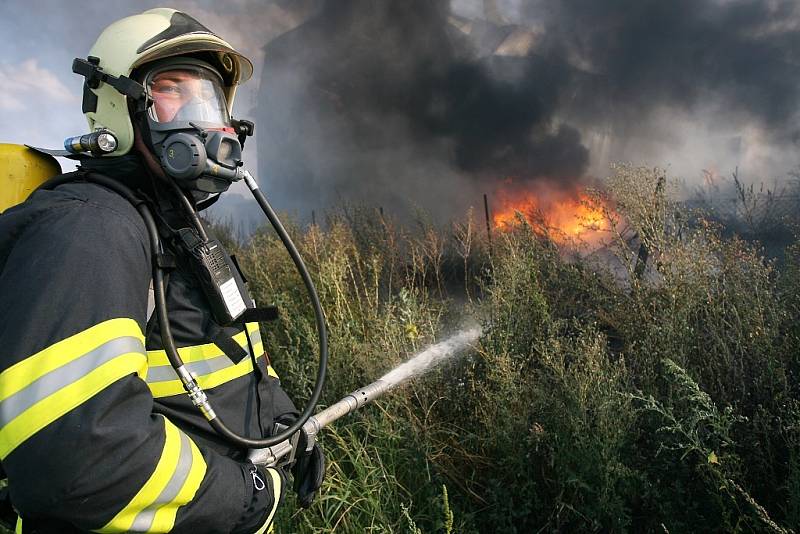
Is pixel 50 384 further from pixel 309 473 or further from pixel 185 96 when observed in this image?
pixel 309 473

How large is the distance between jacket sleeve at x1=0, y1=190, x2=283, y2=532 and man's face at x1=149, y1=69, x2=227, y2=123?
1.64ft

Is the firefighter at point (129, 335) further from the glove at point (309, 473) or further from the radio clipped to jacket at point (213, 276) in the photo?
the glove at point (309, 473)

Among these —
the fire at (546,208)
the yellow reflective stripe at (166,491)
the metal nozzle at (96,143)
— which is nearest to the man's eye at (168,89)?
the metal nozzle at (96,143)

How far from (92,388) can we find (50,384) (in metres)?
0.07

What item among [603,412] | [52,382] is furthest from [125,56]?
[603,412]

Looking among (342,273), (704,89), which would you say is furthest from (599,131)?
(342,273)

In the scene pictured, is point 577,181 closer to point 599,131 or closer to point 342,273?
point 599,131

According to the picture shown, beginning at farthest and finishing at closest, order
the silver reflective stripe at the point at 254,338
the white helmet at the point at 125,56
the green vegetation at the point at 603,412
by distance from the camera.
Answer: the green vegetation at the point at 603,412, the silver reflective stripe at the point at 254,338, the white helmet at the point at 125,56

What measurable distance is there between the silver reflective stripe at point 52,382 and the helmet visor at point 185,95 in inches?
32.0

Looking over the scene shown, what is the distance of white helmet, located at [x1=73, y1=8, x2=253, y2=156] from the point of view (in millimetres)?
1438

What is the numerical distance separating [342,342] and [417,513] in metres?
1.23

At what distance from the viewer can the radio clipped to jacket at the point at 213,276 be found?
1.33 metres

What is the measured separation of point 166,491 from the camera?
1065mm

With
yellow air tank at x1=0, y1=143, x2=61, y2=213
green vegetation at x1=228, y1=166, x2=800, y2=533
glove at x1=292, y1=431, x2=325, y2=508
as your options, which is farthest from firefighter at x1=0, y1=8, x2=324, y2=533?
green vegetation at x1=228, y1=166, x2=800, y2=533
